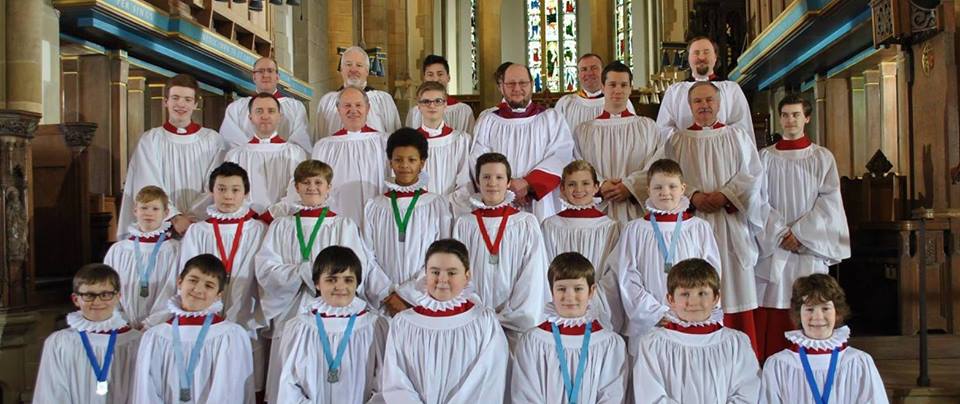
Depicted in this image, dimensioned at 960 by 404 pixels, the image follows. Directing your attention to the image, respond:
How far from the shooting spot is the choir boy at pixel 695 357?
4.35 meters

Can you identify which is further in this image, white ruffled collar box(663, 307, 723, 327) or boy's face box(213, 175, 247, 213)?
boy's face box(213, 175, 247, 213)

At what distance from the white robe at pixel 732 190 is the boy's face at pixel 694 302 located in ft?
4.69

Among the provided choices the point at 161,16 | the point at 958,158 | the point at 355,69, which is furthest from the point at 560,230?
the point at 161,16

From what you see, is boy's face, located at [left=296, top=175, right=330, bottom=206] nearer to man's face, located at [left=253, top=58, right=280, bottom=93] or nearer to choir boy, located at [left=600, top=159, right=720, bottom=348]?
choir boy, located at [left=600, top=159, right=720, bottom=348]

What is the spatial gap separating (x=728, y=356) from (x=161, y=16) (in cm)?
918

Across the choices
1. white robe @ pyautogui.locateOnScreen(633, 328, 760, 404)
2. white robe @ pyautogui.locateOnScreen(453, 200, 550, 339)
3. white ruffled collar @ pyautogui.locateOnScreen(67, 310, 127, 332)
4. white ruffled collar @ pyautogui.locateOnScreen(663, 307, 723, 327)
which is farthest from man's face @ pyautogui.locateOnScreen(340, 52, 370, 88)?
white robe @ pyautogui.locateOnScreen(633, 328, 760, 404)

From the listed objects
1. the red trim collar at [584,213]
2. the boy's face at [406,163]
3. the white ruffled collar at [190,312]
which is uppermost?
the boy's face at [406,163]

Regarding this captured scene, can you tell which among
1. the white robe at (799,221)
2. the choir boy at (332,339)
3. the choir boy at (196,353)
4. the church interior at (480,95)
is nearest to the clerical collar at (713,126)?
the white robe at (799,221)

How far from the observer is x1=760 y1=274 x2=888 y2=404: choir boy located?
4285mm

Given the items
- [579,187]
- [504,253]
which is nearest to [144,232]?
[504,253]

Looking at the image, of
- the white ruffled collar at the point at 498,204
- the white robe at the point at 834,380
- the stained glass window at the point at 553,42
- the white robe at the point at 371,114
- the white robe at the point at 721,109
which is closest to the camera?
the white robe at the point at 834,380

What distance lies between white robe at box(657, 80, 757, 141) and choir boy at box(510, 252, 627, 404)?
2.23 metres

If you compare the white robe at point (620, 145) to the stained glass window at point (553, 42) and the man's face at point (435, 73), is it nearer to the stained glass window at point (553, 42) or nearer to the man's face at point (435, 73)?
the man's face at point (435, 73)

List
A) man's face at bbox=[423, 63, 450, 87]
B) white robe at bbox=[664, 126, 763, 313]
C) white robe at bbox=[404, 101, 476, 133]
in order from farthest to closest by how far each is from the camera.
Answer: white robe at bbox=[404, 101, 476, 133], man's face at bbox=[423, 63, 450, 87], white robe at bbox=[664, 126, 763, 313]
